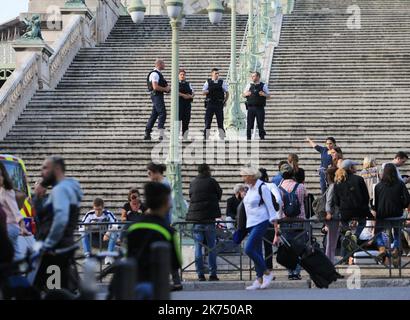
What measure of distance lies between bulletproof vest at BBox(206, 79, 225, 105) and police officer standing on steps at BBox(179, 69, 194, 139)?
34cm

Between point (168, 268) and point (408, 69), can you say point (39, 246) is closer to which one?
point (168, 268)

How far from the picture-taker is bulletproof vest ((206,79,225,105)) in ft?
94.0

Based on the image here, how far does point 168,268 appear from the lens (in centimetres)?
1109

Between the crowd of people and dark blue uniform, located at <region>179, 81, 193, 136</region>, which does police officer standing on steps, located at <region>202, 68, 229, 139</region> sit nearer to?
dark blue uniform, located at <region>179, 81, 193, 136</region>

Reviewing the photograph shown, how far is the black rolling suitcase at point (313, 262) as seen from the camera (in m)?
18.9

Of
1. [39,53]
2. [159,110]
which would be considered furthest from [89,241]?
[39,53]

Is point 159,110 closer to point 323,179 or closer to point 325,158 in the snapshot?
point 325,158

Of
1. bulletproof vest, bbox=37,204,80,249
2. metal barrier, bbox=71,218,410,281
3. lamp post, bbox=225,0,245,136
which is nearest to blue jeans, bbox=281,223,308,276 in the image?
metal barrier, bbox=71,218,410,281

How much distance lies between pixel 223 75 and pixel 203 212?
14416 millimetres

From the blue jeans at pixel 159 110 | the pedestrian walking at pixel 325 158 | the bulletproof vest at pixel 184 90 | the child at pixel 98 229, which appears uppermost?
the bulletproof vest at pixel 184 90

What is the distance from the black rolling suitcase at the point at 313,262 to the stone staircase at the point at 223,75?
747cm

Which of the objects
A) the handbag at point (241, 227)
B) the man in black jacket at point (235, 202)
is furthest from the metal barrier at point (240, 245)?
the handbag at point (241, 227)

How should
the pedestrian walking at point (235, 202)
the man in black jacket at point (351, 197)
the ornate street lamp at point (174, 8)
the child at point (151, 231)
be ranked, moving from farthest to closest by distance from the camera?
1. the ornate street lamp at point (174, 8)
2. the pedestrian walking at point (235, 202)
3. the man in black jacket at point (351, 197)
4. the child at point (151, 231)

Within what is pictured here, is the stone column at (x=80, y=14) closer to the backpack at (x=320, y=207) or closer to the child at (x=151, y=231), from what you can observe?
the backpack at (x=320, y=207)
